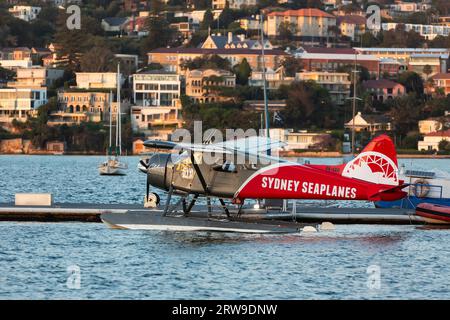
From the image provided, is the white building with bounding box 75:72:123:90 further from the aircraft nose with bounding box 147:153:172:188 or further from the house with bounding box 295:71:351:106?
the aircraft nose with bounding box 147:153:172:188

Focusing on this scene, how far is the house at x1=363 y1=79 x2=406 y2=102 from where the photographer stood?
15825cm

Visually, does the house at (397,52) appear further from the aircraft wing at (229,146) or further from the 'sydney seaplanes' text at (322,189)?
the 'sydney seaplanes' text at (322,189)

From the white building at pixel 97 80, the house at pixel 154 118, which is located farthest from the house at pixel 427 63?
the house at pixel 154 118

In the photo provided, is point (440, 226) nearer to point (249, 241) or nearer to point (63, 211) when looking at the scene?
point (249, 241)

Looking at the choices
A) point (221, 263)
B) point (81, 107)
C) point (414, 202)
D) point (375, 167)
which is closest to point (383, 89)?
point (81, 107)

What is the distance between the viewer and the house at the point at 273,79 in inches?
6206

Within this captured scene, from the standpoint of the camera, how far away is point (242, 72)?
162 m

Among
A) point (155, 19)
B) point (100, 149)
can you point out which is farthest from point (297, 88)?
point (155, 19)

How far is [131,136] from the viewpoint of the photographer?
133125 millimetres

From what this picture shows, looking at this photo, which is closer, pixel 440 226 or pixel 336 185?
pixel 336 185

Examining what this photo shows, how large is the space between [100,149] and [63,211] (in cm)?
9012

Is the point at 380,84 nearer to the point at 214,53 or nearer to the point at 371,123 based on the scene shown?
the point at 214,53

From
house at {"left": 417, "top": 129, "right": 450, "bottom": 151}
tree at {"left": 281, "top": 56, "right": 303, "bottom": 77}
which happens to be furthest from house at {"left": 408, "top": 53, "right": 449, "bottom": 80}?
house at {"left": 417, "top": 129, "right": 450, "bottom": 151}

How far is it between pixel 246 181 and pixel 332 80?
12379 centimetres
